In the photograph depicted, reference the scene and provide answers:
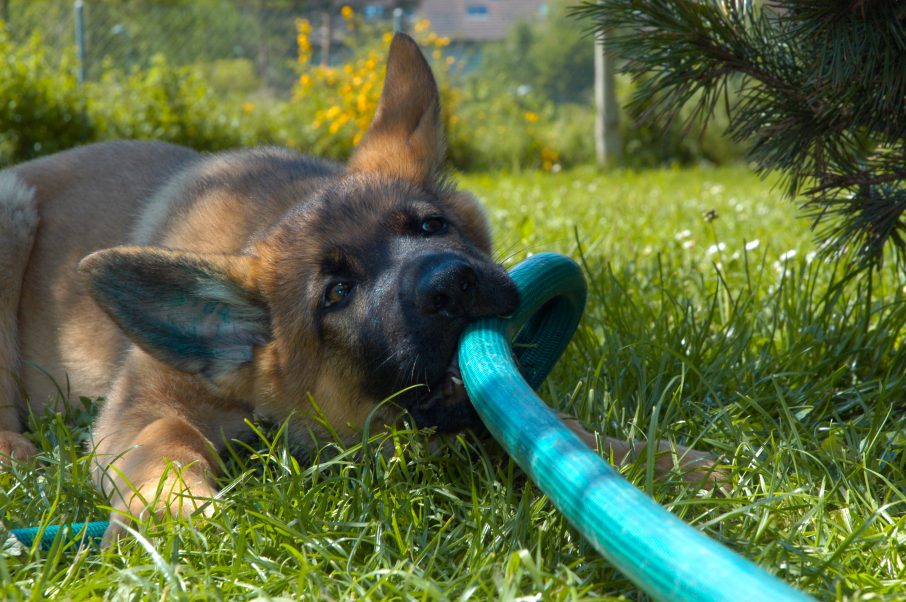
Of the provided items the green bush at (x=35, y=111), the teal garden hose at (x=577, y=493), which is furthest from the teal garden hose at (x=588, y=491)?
the green bush at (x=35, y=111)

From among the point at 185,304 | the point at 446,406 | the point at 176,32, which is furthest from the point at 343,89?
the point at 446,406

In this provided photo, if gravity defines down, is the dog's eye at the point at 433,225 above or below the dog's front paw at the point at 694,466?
above

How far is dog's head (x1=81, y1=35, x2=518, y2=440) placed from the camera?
90.4 inches

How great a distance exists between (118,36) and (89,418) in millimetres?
12154

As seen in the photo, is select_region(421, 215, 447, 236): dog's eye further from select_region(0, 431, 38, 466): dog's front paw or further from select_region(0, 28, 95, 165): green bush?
select_region(0, 28, 95, 165): green bush

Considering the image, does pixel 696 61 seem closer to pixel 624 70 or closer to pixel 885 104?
pixel 624 70

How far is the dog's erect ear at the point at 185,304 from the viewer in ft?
7.57

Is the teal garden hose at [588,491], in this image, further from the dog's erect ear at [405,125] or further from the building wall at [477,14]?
the building wall at [477,14]

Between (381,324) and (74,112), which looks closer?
(381,324)

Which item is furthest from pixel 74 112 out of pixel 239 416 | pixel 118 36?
pixel 239 416

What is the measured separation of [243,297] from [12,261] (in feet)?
3.98

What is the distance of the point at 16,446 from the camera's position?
274 centimetres

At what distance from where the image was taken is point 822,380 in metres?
2.74

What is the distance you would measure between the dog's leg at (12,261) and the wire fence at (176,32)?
369 inches
